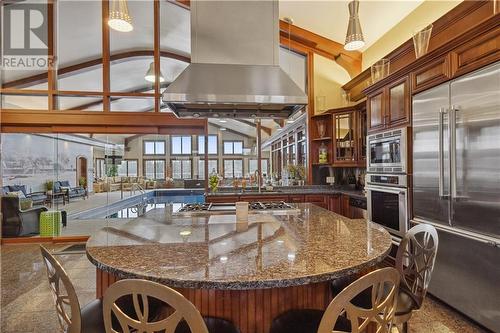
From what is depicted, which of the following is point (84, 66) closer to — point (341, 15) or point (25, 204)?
point (25, 204)

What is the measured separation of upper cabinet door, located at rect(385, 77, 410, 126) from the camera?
2.91 metres

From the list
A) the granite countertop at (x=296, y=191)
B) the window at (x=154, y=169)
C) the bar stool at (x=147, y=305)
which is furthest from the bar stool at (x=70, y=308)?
the window at (x=154, y=169)

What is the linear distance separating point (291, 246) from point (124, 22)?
8.86 feet

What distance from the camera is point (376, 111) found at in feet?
11.5

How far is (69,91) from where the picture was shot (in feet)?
16.0

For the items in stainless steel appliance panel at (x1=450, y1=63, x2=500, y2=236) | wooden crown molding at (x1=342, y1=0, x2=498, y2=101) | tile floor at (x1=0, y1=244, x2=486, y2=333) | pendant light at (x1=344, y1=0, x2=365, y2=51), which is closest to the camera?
stainless steel appliance panel at (x1=450, y1=63, x2=500, y2=236)

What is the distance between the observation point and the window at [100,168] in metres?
5.41

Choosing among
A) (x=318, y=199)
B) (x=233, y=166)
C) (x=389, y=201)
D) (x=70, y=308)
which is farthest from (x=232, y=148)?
(x=70, y=308)

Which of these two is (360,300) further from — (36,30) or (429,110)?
(36,30)

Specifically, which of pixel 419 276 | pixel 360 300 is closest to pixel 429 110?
pixel 419 276

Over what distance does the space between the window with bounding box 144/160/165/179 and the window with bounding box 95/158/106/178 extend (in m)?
0.89

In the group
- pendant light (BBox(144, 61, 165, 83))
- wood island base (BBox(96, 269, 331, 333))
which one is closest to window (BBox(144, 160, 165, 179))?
pendant light (BBox(144, 61, 165, 83))

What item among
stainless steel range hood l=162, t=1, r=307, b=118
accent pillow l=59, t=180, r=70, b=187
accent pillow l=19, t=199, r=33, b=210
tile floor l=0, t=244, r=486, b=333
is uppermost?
stainless steel range hood l=162, t=1, r=307, b=118

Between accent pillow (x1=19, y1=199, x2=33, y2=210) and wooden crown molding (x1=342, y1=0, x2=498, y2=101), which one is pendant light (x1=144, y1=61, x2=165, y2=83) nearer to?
accent pillow (x1=19, y1=199, x2=33, y2=210)
